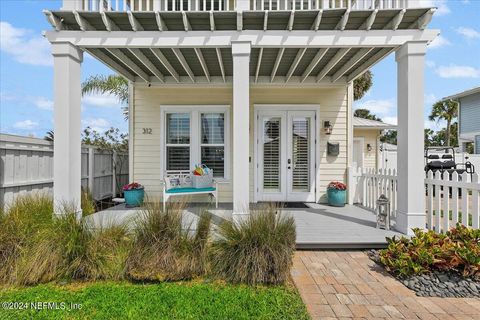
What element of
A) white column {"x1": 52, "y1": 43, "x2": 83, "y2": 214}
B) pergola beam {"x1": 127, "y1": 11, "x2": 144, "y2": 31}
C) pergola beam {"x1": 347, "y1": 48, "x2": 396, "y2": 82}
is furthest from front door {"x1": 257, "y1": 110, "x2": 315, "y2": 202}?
white column {"x1": 52, "y1": 43, "x2": 83, "y2": 214}

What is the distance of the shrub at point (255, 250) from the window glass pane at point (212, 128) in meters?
4.03

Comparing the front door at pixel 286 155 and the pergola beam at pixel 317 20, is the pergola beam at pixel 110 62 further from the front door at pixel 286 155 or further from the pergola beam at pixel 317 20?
the pergola beam at pixel 317 20

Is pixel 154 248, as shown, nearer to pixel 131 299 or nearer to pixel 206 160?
pixel 131 299

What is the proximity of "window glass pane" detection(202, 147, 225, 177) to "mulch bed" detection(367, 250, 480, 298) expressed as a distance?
4.67 meters

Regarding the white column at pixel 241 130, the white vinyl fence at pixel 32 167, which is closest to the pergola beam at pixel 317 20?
the white column at pixel 241 130

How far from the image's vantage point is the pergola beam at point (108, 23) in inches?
165

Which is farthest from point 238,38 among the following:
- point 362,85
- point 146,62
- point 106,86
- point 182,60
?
point 362,85

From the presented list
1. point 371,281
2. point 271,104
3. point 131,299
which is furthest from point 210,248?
point 271,104

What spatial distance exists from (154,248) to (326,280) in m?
1.91

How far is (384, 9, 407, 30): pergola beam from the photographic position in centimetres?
419

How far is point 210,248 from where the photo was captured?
316cm

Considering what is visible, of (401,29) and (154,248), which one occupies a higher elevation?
(401,29)

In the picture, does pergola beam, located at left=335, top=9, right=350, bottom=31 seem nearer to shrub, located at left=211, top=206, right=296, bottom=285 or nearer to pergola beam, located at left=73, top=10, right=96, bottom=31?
shrub, located at left=211, top=206, right=296, bottom=285

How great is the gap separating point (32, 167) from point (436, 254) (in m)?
6.37
